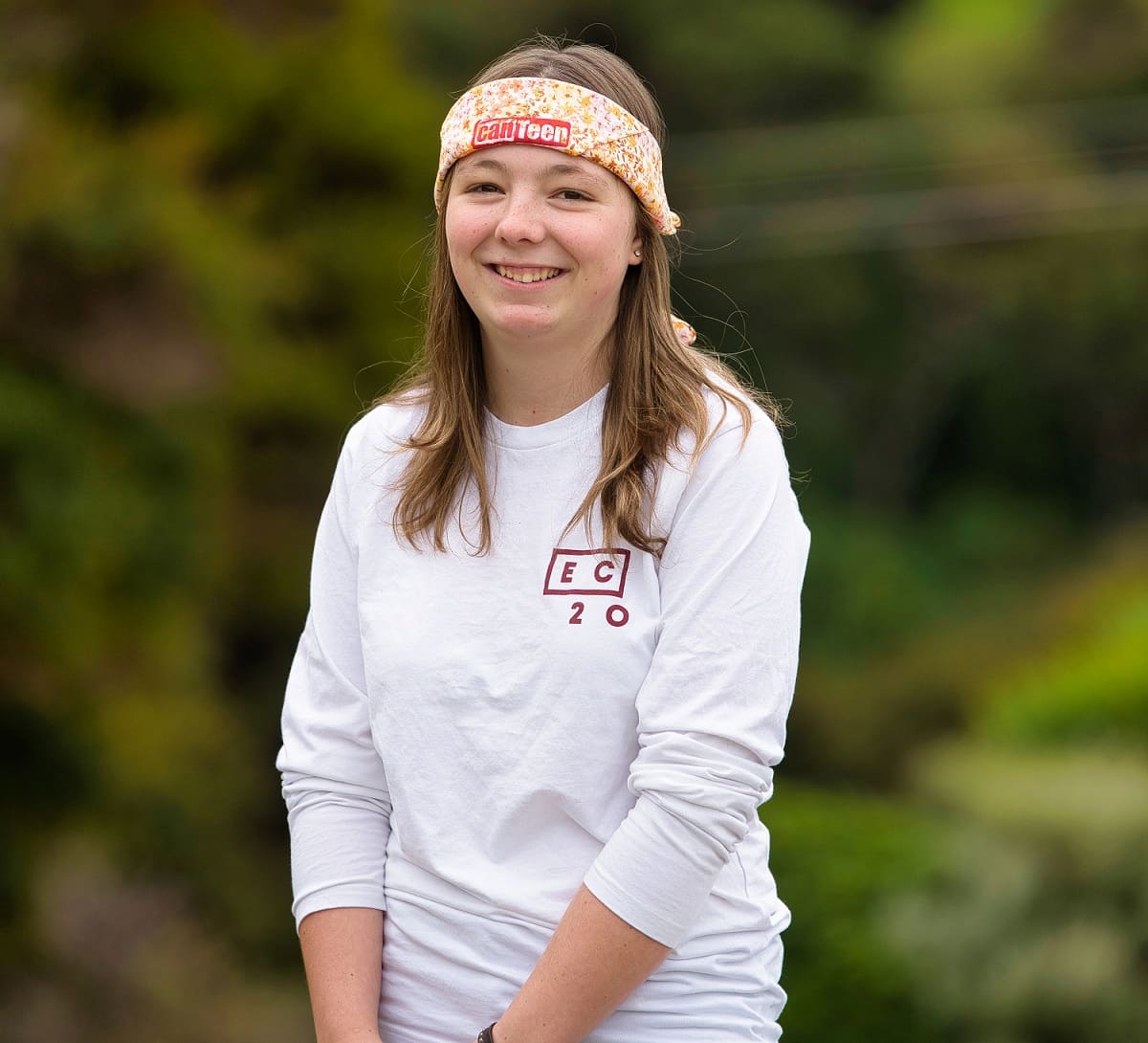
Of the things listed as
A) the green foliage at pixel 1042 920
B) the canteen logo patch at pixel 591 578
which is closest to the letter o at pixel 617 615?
the canteen logo patch at pixel 591 578

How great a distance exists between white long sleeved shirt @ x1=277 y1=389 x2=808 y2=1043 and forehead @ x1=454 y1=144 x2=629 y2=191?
21cm

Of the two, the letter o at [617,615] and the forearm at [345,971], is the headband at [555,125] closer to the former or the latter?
the letter o at [617,615]

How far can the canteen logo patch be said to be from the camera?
4.84ft

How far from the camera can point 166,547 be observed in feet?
20.7

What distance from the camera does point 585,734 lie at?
146 centimetres

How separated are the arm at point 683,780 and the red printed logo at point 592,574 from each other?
0.05 metres

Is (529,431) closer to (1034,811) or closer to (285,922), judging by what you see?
(1034,811)

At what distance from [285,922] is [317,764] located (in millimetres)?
6389

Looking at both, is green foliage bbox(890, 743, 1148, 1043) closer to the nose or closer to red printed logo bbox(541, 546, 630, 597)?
red printed logo bbox(541, 546, 630, 597)

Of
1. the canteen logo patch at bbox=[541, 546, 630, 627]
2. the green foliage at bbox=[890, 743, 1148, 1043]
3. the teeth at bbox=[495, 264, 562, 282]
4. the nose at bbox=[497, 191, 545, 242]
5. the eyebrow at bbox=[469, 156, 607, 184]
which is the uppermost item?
the green foliage at bbox=[890, 743, 1148, 1043]

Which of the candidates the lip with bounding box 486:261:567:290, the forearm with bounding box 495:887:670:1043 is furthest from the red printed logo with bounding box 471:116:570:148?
the forearm with bounding box 495:887:670:1043

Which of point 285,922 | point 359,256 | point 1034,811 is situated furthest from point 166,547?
point 1034,811

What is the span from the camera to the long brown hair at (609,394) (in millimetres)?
1516

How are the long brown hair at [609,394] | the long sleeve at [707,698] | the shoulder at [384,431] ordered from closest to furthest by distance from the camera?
1. the long sleeve at [707,698]
2. the long brown hair at [609,394]
3. the shoulder at [384,431]
